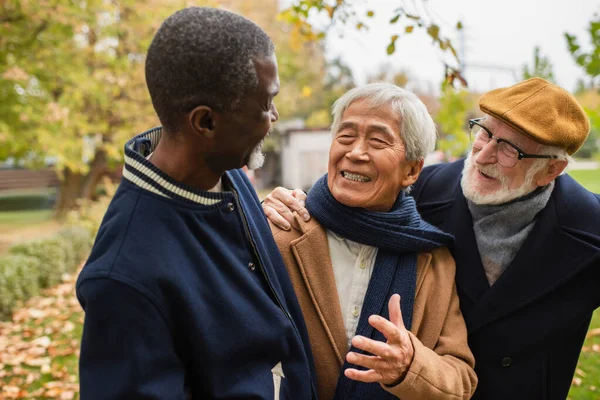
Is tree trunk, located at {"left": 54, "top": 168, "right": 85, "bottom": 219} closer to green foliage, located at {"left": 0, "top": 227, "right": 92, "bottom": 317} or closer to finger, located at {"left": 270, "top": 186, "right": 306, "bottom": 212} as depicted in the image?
green foliage, located at {"left": 0, "top": 227, "right": 92, "bottom": 317}

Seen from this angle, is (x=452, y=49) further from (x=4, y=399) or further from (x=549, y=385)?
(x=4, y=399)

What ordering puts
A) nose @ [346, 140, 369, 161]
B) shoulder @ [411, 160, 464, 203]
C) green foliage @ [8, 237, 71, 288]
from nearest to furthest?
nose @ [346, 140, 369, 161]
shoulder @ [411, 160, 464, 203]
green foliage @ [8, 237, 71, 288]

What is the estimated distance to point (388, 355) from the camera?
1795 mm

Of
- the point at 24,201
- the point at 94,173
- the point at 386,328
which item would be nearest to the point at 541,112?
the point at 386,328

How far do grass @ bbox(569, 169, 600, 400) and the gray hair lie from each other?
2.22 m

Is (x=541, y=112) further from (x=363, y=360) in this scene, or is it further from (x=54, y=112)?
(x=54, y=112)

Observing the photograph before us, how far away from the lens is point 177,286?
1390mm

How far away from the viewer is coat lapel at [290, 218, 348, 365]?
82.5 inches

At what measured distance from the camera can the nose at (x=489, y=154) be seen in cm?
240

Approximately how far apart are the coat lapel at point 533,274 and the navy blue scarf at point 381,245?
15.5 inches

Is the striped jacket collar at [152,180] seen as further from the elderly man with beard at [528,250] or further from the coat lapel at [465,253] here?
the coat lapel at [465,253]

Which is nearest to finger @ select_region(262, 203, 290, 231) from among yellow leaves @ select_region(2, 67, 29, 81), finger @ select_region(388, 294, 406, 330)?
finger @ select_region(388, 294, 406, 330)

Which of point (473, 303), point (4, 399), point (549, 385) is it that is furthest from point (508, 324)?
point (4, 399)

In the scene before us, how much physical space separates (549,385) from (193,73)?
2209 millimetres
